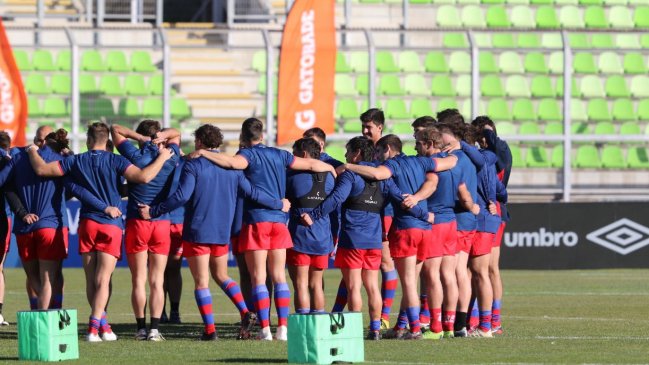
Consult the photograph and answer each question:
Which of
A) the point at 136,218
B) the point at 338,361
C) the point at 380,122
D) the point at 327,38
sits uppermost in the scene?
the point at 327,38

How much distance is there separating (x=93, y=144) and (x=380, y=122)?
288 cm

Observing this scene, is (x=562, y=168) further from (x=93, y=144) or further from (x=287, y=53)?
(x=93, y=144)

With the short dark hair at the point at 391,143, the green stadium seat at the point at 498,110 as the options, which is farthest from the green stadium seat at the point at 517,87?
the short dark hair at the point at 391,143

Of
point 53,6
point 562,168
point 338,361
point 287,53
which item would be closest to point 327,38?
point 287,53

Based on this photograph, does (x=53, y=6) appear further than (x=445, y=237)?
Yes

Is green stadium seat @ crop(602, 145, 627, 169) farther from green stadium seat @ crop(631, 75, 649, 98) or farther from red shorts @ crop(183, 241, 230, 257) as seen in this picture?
red shorts @ crop(183, 241, 230, 257)

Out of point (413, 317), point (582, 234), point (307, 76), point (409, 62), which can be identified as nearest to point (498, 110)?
point (409, 62)

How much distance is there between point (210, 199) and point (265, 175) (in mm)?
543

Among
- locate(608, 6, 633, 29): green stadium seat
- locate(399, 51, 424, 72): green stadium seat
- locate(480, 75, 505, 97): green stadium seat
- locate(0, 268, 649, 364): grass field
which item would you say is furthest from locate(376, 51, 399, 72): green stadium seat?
locate(0, 268, 649, 364): grass field

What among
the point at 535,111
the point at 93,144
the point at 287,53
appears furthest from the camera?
the point at 535,111

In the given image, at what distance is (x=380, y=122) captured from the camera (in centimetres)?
1479

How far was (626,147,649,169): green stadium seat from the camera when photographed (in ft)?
92.3

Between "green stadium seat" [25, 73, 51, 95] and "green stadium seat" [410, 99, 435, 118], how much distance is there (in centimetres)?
671

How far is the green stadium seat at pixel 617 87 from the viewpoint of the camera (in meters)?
29.8
